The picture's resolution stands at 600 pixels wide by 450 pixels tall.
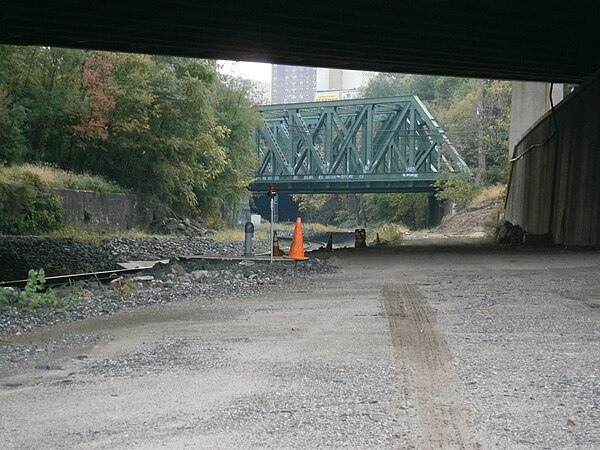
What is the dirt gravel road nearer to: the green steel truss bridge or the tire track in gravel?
the tire track in gravel

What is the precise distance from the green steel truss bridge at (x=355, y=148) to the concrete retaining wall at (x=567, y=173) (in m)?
42.2

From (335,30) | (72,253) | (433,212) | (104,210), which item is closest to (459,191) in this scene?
(433,212)

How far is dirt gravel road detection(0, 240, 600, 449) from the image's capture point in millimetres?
5633

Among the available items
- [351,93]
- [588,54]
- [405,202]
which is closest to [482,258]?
[588,54]

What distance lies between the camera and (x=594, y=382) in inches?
271

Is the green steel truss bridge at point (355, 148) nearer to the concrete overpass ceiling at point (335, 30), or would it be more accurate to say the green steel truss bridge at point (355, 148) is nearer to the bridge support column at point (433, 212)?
the bridge support column at point (433, 212)

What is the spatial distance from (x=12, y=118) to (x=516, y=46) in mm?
22432

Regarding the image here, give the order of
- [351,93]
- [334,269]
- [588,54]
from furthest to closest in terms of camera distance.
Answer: [351,93], [588,54], [334,269]

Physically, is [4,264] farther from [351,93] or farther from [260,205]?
[351,93]

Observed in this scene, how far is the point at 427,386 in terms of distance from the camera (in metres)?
6.79

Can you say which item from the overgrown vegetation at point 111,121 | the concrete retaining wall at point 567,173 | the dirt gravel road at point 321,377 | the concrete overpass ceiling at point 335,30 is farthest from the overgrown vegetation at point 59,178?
the dirt gravel road at point 321,377

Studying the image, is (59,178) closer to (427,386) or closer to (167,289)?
(167,289)

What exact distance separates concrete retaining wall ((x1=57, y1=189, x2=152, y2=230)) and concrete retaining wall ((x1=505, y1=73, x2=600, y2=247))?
68.3ft

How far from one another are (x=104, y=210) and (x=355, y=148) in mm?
41291
